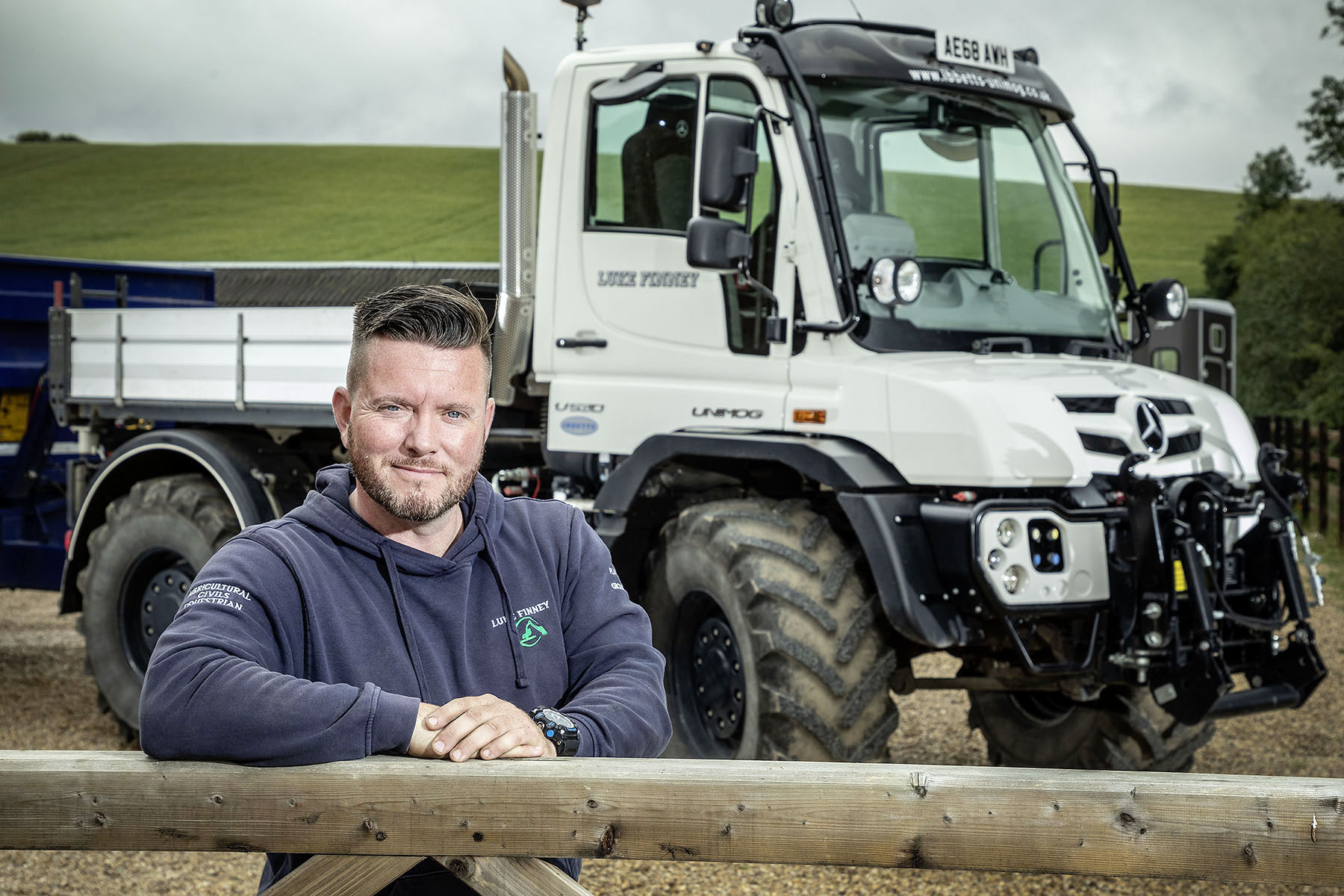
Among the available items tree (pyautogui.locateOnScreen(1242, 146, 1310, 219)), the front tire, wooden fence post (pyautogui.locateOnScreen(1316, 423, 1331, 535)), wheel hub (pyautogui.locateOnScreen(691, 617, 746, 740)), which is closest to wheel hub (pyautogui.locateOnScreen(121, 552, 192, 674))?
wheel hub (pyautogui.locateOnScreen(691, 617, 746, 740))

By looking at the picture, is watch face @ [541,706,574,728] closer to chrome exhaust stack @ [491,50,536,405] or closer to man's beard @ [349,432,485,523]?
man's beard @ [349,432,485,523]

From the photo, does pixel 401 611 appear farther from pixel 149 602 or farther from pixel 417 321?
pixel 149 602

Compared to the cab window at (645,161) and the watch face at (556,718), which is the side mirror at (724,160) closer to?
the cab window at (645,161)

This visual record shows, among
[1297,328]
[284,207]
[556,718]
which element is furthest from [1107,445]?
[284,207]

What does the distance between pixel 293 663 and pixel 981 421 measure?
2.95 meters

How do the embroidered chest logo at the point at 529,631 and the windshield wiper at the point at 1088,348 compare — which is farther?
the windshield wiper at the point at 1088,348

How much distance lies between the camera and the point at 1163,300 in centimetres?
616

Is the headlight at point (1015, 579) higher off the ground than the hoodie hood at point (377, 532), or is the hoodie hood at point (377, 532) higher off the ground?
the hoodie hood at point (377, 532)

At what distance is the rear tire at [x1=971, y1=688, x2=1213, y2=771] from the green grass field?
34395 mm

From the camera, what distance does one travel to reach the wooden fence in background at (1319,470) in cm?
1567

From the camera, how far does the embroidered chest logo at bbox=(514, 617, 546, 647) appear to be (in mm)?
2691

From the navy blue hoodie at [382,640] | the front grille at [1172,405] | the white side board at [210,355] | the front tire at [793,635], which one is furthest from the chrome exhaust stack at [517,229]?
the navy blue hoodie at [382,640]

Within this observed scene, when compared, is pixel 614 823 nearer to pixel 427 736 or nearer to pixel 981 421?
pixel 427 736

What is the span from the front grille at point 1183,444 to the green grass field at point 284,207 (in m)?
35.3
